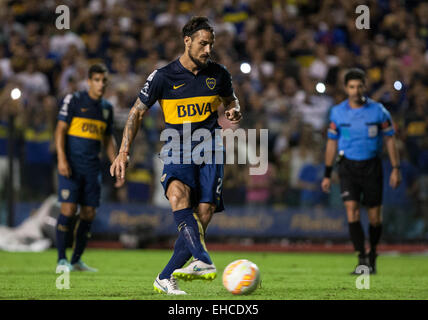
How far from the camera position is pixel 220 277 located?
9.43 m

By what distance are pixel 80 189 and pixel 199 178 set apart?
369cm

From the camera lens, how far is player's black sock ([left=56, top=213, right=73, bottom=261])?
10445 mm

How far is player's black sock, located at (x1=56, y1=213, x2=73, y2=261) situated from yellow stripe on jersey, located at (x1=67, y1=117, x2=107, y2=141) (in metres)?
1.19

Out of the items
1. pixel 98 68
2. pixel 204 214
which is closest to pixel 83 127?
pixel 98 68

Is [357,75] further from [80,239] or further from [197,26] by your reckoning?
[80,239]

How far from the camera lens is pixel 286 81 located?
17219 millimetres

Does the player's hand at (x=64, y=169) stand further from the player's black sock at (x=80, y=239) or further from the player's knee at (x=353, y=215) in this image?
the player's knee at (x=353, y=215)

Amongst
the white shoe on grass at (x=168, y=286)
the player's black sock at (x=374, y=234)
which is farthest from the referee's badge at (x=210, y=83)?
the player's black sock at (x=374, y=234)

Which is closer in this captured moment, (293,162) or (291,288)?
(291,288)

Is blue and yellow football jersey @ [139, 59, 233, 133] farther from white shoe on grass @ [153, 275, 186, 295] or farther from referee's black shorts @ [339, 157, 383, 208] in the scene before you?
referee's black shorts @ [339, 157, 383, 208]
